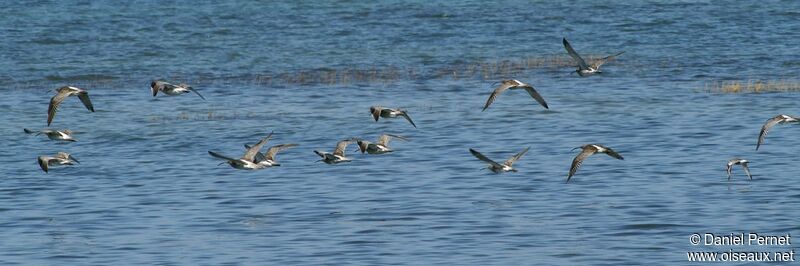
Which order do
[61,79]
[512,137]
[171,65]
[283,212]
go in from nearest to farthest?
[283,212]
[512,137]
[61,79]
[171,65]

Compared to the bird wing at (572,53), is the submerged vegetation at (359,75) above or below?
below

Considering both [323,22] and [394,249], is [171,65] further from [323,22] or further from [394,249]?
[394,249]

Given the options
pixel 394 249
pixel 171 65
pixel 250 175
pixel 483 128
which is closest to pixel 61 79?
pixel 171 65

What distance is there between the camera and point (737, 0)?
2908 inches

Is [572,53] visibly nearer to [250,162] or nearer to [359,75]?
[250,162]

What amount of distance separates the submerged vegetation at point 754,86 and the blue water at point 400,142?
63 centimetres

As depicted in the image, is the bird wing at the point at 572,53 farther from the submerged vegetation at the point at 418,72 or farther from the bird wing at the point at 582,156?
the submerged vegetation at the point at 418,72

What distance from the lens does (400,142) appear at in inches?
1411

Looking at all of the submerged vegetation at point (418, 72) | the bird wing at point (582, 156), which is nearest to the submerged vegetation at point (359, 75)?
the submerged vegetation at point (418, 72)

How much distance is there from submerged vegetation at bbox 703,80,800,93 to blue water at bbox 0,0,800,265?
2.08 ft

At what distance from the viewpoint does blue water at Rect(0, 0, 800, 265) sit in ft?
79.5

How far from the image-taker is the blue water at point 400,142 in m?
24.2

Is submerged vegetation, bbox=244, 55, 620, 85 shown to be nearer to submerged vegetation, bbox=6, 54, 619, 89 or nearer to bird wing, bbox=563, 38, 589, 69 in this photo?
submerged vegetation, bbox=6, 54, 619, 89

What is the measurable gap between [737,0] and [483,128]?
38774 millimetres
